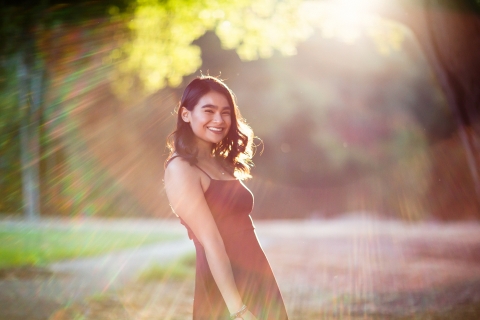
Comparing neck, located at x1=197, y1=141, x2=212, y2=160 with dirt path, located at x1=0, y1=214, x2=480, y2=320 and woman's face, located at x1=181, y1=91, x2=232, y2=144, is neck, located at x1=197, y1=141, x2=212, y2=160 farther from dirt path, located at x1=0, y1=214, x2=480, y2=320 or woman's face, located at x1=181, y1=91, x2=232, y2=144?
dirt path, located at x1=0, y1=214, x2=480, y2=320

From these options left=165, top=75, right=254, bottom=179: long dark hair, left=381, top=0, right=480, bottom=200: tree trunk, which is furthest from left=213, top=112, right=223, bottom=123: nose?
left=381, top=0, right=480, bottom=200: tree trunk

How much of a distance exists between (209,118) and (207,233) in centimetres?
63

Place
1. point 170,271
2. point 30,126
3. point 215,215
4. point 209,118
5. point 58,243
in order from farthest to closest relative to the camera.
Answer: point 30,126 < point 58,243 < point 170,271 < point 209,118 < point 215,215

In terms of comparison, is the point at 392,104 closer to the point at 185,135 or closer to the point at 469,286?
the point at 469,286

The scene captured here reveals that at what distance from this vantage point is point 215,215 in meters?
2.87

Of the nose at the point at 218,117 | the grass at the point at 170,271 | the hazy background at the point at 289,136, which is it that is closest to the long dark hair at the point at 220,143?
the nose at the point at 218,117

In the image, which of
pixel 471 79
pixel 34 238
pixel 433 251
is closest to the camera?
pixel 471 79

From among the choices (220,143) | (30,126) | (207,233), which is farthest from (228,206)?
(30,126)

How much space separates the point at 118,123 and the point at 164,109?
6.80 feet

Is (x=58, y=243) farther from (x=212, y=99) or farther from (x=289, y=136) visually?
(x=289, y=136)

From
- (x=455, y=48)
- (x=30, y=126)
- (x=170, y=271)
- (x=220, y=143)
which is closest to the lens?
(x=220, y=143)

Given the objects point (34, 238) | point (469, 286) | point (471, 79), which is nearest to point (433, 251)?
point (469, 286)

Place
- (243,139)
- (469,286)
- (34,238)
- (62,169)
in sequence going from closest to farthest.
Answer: (243,139) < (469,286) < (34,238) < (62,169)

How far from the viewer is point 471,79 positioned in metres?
5.85
